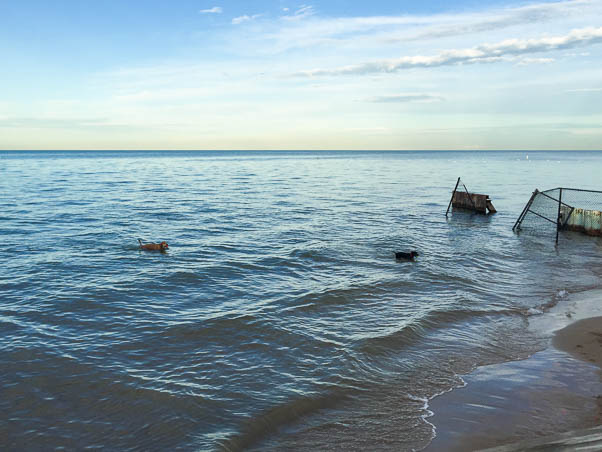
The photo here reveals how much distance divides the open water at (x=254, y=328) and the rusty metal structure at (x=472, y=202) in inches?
347

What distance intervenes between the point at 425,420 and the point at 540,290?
957cm

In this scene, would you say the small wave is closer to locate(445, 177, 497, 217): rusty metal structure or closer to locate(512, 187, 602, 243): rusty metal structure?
locate(512, 187, 602, 243): rusty metal structure

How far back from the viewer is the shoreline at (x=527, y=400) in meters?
6.55

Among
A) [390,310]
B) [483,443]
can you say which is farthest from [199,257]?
[483,443]

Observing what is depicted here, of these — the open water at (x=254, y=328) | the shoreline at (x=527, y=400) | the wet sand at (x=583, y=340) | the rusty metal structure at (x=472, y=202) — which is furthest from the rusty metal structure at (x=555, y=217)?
the shoreline at (x=527, y=400)

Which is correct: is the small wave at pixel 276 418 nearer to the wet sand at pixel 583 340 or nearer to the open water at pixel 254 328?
the open water at pixel 254 328

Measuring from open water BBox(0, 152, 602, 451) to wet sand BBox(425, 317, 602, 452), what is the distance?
1.14ft

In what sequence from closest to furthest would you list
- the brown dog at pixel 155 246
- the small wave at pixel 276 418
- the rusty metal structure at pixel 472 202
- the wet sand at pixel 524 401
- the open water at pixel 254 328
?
the wet sand at pixel 524 401 → the small wave at pixel 276 418 → the open water at pixel 254 328 → the brown dog at pixel 155 246 → the rusty metal structure at pixel 472 202

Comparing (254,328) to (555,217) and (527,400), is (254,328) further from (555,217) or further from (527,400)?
(555,217)

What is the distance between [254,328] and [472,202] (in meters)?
26.8

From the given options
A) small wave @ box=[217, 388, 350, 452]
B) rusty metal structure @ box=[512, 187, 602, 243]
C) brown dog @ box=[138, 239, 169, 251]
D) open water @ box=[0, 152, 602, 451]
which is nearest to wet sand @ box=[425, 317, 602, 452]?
open water @ box=[0, 152, 602, 451]

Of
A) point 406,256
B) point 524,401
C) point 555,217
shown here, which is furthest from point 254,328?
point 555,217

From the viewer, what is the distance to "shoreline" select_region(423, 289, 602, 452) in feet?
21.5

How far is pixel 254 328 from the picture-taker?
11.0 metres
